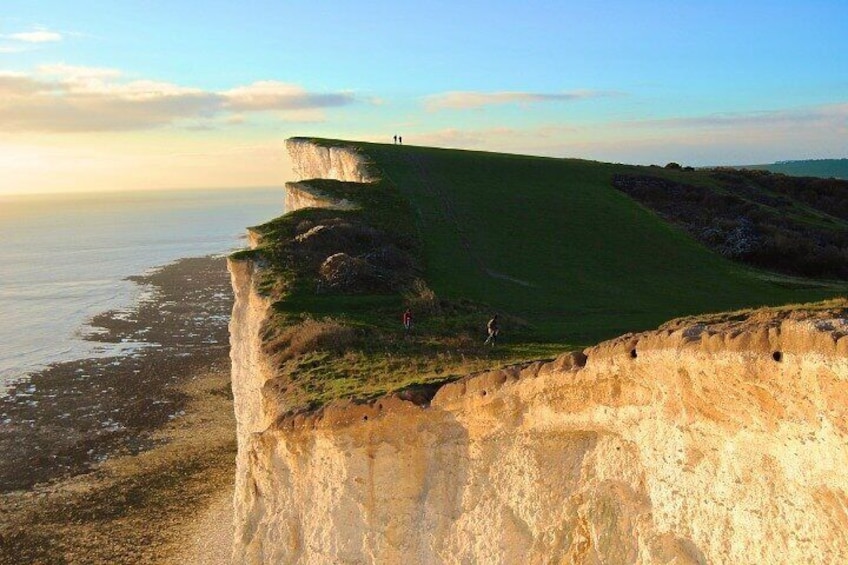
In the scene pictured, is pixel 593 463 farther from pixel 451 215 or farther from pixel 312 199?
pixel 451 215

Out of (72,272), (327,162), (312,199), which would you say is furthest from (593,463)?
(72,272)

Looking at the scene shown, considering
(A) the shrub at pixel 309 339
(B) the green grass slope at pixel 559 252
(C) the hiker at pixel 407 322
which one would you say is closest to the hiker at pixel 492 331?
(B) the green grass slope at pixel 559 252

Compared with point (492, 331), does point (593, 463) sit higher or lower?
higher

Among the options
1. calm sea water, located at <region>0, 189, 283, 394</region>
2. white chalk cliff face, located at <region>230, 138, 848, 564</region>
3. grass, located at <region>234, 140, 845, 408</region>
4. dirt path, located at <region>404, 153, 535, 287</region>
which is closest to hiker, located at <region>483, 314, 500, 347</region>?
grass, located at <region>234, 140, 845, 408</region>

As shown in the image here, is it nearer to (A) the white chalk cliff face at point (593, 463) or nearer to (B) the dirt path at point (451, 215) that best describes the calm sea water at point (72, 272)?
(B) the dirt path at point (451, 215)

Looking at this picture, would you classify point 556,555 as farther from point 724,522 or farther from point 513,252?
point 513,252

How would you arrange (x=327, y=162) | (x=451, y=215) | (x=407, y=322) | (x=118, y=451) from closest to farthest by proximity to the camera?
(x=407, y=322) → (x=118, y=451) → (x=451, y=215) → (x=327, y=162)

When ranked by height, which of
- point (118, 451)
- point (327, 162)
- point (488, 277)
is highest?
point (327, 162)
